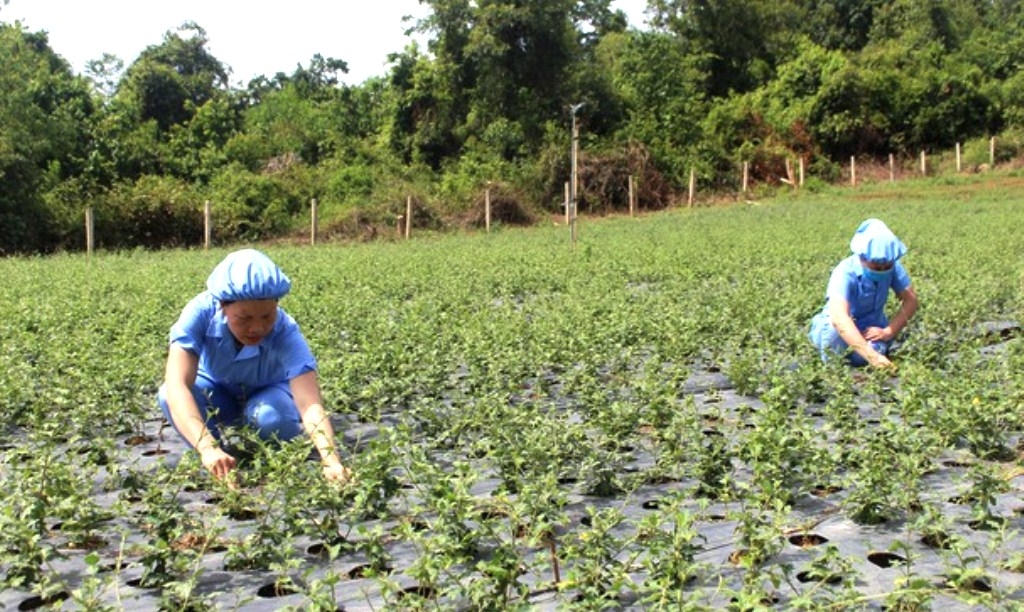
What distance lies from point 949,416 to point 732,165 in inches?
1219

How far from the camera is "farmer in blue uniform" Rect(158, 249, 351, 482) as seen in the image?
Answer: 3.76 metres

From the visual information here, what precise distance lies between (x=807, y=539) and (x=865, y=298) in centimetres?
332

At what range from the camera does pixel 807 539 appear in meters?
3.34

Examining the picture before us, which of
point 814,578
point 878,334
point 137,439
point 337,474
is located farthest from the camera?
point 878,334

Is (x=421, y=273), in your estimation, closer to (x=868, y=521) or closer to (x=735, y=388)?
(x=735, y=388)

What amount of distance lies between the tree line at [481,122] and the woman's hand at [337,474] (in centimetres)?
2139

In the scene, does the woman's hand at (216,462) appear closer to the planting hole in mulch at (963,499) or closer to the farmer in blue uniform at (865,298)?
the planting hole in mulch at (963,499)

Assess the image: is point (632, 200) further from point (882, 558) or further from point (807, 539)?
point (882, 558)

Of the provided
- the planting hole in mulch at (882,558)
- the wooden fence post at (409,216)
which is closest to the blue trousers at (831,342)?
the planting hole in mulch at (882,558)

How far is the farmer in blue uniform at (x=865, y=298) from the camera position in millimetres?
5891

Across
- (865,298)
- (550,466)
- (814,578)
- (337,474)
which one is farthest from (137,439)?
(865,298)

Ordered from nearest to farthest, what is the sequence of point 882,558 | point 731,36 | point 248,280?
point 882,558 → point 248,280 → point 731,36

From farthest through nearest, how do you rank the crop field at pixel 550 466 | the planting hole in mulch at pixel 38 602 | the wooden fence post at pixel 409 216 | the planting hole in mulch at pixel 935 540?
the wooden fence post at pixel 409 216 < the planting hole in mulch at pixel 935 540 < the planting hole in mulch at pixel 38 602 < the crop field at pixel 550 466

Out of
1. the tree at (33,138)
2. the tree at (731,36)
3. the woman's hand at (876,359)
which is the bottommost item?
the woman's hand at (876,359)
